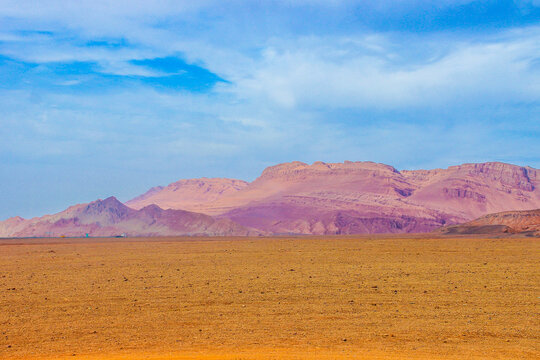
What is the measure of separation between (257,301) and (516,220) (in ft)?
310

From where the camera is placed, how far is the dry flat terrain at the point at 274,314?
42.3ft

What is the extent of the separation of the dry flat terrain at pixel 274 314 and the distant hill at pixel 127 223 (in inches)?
4098

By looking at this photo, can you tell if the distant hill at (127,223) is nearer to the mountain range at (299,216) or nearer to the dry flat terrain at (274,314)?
the mountain range at (299,216)

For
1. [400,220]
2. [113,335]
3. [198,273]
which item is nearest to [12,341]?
[113,335]

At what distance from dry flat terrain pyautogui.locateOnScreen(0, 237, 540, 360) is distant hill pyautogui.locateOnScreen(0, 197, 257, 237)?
104101 millimetres

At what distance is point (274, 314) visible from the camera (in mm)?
16719

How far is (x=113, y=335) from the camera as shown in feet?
47.0

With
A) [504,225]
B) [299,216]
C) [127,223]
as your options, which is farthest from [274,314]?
[299,216]

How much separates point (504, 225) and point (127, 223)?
94384 mm

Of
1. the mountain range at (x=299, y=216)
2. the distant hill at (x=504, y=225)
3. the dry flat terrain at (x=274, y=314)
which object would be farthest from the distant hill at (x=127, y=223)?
the dry flat terrain at (x=274, y=314)

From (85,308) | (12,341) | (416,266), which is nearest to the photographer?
(12,341)

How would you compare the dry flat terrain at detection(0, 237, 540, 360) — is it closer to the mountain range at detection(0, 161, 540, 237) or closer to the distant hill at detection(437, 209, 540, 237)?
the distant hill at detection(437, 209, 540, 237)

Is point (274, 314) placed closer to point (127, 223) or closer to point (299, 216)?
point (127, 223)

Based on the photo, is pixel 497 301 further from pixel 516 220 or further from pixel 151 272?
pixel 516 220
